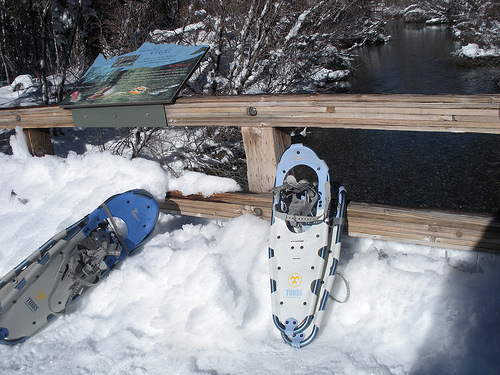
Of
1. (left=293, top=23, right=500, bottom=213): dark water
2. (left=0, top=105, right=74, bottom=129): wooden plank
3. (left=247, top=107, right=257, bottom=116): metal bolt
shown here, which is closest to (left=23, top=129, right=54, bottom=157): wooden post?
(left=0, top=105, right=74, bottom=129): wooden plank

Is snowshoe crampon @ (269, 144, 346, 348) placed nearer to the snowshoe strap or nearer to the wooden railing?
the snowshoe strap

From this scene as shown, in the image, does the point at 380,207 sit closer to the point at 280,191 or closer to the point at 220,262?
the point at 280,191

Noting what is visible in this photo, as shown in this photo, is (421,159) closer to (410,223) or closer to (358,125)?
(410,223)

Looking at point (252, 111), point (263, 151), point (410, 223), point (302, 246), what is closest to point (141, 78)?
point (252, 111)

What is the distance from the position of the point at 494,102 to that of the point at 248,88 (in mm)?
6439

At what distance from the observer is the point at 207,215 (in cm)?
351

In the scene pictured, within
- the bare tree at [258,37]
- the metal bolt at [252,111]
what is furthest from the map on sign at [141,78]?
the bare tree at [258,37]

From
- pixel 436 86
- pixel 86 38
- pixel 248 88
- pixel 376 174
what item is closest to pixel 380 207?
pixel 376 174

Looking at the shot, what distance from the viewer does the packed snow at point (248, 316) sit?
2312 mm

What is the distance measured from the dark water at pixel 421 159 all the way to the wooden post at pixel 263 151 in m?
4.53

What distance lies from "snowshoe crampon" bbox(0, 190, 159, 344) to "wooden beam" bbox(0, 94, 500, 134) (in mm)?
811

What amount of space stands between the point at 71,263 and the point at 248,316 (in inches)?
51.3

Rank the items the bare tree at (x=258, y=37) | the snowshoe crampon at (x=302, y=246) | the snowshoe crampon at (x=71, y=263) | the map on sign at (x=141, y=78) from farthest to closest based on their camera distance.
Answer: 1. the bare tree at (x=258, y=37)
2. the map on sign at (x=141, y=78)
3. the snowshoe crampon at (x=71, y=263)
4. the snowshoe crampon at (x=302, y=246)

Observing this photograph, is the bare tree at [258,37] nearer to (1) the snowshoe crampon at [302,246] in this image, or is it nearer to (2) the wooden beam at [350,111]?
(2) the wooden beam at [350,111]
